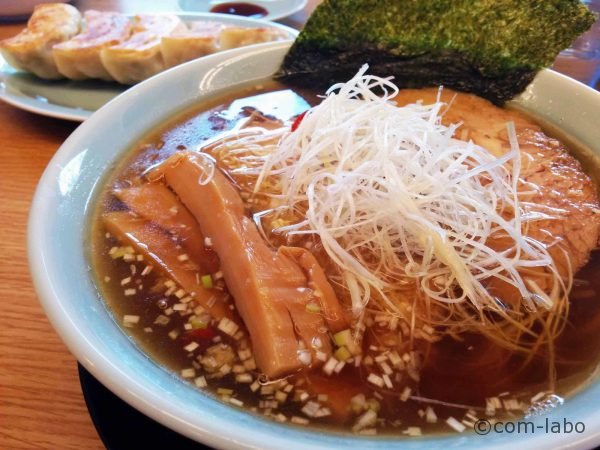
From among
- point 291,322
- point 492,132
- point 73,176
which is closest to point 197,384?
point 291,322

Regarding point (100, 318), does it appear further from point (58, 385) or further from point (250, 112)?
point (250, 112)

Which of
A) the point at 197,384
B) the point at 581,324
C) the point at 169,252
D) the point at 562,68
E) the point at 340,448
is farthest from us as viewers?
the point at 562,68

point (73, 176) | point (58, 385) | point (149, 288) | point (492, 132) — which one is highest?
point (492, 132)

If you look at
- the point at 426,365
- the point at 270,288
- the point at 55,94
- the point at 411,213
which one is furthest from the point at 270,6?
the point at 426,365

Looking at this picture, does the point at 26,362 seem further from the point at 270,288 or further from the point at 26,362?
the point at 270,288

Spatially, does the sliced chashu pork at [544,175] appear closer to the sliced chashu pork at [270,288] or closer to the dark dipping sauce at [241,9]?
the sliced chashu pork at [270,288]

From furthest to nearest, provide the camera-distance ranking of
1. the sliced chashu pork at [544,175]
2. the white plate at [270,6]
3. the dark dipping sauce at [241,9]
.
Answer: the dark dipping sauce at [241,9], the white plate at [270,6], the sliced chashu pork at [544,175]

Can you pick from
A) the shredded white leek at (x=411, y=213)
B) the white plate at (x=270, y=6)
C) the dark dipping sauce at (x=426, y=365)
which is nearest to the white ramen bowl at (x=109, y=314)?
the dark dipping sauce at (x=426, y=365)
